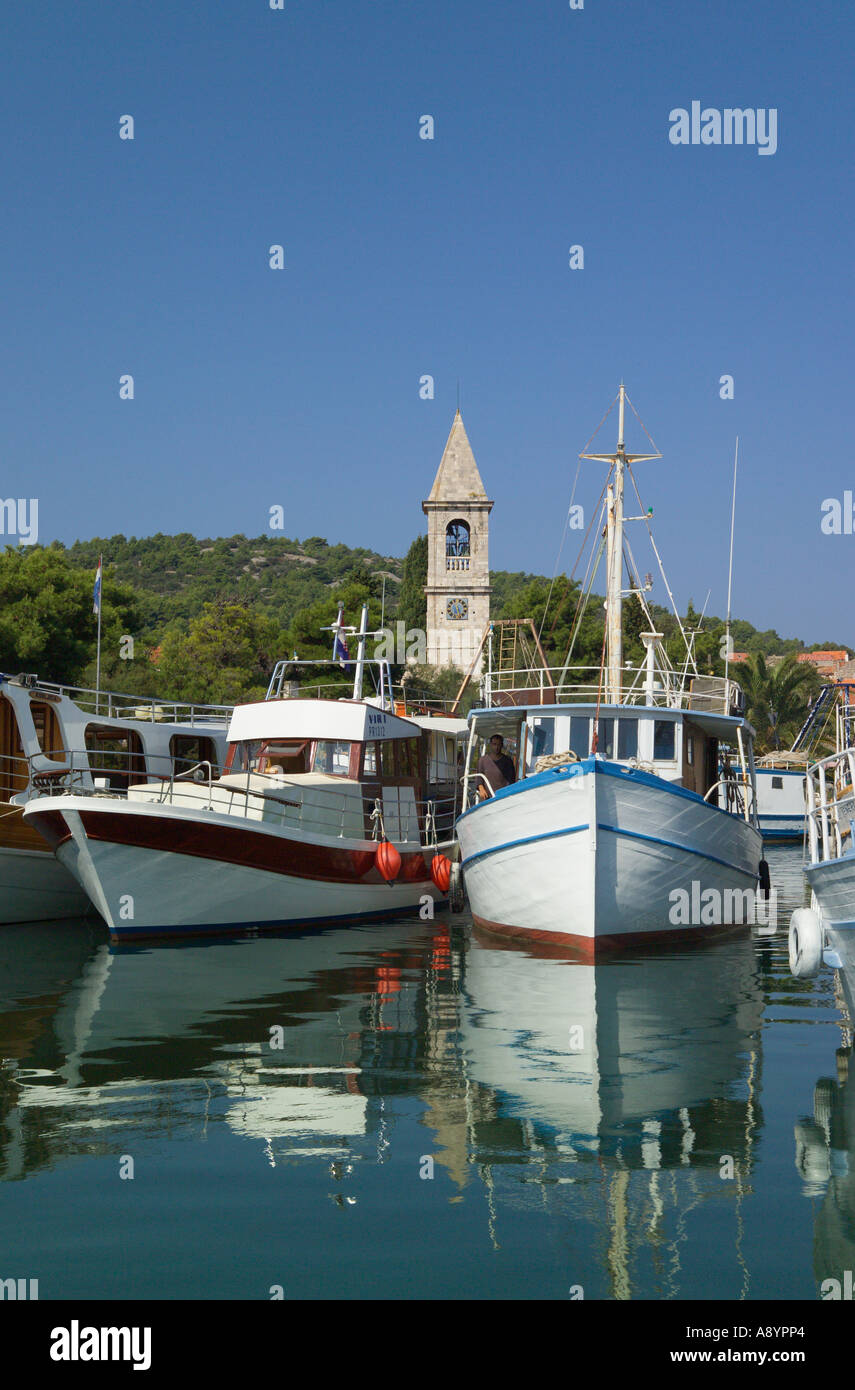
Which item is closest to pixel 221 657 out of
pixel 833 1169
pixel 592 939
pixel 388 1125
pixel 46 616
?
pixel 46 616

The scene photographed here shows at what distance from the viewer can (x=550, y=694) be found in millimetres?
18219

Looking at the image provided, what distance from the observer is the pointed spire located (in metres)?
82.0

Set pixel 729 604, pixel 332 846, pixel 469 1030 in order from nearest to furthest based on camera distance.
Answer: pixel 469 1030 < pixel 332 846 < pixel 729 604

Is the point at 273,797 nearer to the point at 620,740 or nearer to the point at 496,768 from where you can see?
the point at 496,768

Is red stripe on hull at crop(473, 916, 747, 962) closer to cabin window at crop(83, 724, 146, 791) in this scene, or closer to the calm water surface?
the calm water surface

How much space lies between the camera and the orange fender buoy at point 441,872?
20.0m

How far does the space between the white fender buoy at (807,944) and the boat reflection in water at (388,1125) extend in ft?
2.80

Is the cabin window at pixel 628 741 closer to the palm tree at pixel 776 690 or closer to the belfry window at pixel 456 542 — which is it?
the palm tree at pixel 776 690

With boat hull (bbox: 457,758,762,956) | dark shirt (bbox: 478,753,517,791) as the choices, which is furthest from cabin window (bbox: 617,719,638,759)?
boat hull (bbox: 457,758,762,956)

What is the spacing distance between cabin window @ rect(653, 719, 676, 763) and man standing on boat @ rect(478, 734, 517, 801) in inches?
82.2

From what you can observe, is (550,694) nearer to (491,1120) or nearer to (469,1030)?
(469,1030)

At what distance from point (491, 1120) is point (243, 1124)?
1587mm
